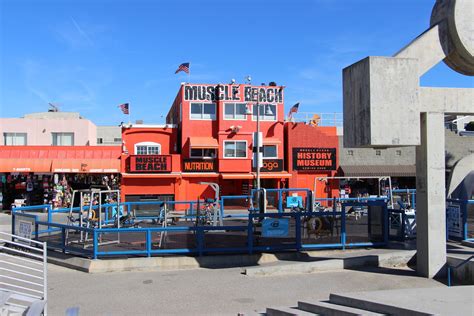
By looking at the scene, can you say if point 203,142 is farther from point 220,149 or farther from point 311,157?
point 311,157

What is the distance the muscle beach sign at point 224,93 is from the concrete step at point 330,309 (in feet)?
91.3

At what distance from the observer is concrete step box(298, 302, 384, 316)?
7.27 m

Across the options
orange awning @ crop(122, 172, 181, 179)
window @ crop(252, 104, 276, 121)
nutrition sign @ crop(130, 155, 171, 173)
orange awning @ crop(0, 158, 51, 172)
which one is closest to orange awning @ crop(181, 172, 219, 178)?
orange awning @ crop(122, 172, 181, 179)

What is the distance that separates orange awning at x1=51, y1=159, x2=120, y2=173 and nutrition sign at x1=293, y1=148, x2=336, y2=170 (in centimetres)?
1360

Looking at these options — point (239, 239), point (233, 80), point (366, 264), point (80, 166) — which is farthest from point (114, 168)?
point (366, 264)

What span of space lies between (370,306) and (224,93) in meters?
29.4

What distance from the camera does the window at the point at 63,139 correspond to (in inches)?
1706

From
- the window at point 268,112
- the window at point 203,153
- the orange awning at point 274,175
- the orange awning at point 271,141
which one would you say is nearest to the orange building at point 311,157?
the orange awning at point 274,175

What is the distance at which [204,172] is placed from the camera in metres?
35.4

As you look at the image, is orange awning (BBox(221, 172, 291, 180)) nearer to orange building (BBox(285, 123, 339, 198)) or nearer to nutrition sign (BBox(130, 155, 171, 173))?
orange building (BBox(285, 123, 339, 198))

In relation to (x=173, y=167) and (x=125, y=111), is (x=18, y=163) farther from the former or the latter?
(x=173, y=167)

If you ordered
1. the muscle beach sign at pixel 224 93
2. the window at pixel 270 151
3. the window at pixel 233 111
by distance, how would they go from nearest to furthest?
the muscle beach sign at pixel 224 93, the window at pixel 270 151, the window at pixel 233 111

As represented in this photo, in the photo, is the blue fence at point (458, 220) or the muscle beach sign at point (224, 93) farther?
the muscle beach sign at point (224, 93)

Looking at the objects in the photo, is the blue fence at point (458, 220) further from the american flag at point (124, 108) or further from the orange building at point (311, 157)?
the american flag at point (124, 108)
